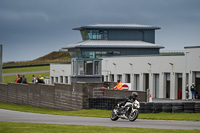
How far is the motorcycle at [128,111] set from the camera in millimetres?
25419

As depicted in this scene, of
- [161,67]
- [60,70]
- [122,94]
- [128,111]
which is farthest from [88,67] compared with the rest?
[60,70]

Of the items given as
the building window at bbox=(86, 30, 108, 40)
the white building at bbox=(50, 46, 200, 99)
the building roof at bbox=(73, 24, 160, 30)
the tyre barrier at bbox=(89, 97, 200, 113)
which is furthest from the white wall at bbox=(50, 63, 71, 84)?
the tyre barrier at bbox=(89, 97, 200, 113)

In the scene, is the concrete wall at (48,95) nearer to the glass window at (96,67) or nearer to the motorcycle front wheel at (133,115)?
the glass window at (96,67)

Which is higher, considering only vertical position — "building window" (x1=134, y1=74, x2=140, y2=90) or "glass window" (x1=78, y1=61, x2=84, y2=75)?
"glass window" (x1=78, y1=61, x2=84, y2=75)

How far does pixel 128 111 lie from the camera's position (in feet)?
84.5

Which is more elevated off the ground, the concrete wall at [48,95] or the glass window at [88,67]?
the glass window at [88,67]

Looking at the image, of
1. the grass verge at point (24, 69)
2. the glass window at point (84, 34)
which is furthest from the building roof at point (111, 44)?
the grass verge at point (24, 69)

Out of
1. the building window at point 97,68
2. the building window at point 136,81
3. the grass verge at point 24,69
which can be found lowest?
the building window at point 136,81

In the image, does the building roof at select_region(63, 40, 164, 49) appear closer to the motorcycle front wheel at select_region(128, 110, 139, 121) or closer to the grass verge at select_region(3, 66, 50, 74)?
the grass verge at select_region(3, 66, 50, 74)

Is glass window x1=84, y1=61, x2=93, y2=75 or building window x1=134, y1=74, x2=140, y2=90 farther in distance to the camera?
building window x1=134, y1=74, x2=140, y2=90

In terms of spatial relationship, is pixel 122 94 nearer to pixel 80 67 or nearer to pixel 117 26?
pixel 80 67

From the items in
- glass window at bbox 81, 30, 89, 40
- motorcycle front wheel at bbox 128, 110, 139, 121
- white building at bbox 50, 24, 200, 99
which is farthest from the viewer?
glass window at bbox 81, 30, 89, 40

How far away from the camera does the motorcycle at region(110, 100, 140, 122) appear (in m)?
25.4

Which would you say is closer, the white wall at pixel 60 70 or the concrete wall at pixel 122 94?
the concrete wall at pixel 122 94
